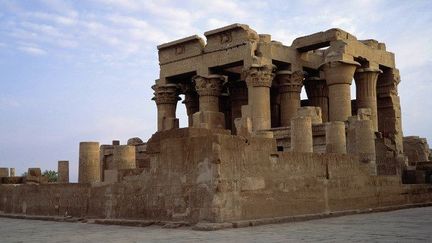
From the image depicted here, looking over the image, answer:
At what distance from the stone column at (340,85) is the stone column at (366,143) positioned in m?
5.96

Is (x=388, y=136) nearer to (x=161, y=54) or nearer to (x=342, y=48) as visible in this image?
(x=342, y=48)

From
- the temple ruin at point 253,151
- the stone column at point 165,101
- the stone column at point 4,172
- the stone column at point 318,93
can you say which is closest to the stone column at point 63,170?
the temple ruin at point 253,151

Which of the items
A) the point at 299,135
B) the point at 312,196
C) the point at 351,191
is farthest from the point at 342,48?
the point at 312,196

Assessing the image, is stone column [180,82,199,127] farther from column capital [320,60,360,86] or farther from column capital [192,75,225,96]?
column capital [320,60,360,86]

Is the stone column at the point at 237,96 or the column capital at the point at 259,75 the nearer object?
the column capital at the point at 259,75

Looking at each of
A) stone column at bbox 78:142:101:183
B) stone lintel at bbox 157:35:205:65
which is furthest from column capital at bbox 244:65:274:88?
stone column at bbox 78:142:101:183

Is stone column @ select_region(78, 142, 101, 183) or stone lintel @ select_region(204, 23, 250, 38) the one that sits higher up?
stone lintel @ select_region(204, 23, 250, 38)

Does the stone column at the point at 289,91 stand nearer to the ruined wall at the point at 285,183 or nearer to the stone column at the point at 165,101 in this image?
the stone column at the point at 165,101

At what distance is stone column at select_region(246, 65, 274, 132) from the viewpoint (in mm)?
23297

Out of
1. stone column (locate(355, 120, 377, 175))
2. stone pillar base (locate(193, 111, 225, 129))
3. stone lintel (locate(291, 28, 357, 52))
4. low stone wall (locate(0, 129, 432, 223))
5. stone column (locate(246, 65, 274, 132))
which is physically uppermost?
stone lintel (locate(291, 28, 357, 52))

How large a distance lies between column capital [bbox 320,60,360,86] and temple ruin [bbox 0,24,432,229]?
5 centimetres

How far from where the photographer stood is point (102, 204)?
13.0 metres

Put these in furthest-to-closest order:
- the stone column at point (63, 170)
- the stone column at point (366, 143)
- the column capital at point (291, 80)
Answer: the column capital at point (291, 80), the stone column at point (63, 170), the stone column at point (366, 143)

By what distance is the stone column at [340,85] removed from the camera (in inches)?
928
